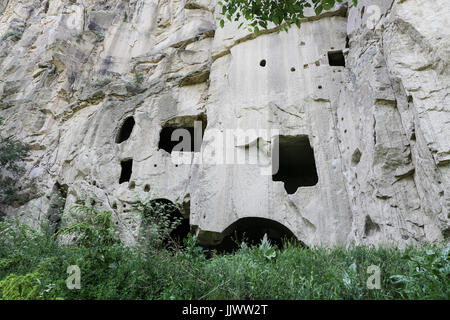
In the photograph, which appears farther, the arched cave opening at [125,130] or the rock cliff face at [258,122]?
the arched cave opening at [125,130]

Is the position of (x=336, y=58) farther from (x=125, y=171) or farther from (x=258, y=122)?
(x=125, y=171)

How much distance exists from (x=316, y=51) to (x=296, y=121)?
2406 mm

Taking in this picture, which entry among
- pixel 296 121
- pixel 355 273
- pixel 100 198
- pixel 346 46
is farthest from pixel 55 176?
pixel 355 273

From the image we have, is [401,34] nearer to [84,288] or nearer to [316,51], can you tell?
[316,51]

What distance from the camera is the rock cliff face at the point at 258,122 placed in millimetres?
5863

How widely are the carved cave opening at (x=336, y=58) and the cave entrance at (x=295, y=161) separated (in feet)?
9.03

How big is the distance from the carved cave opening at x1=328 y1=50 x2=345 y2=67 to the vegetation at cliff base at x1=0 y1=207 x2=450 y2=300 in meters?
6.35

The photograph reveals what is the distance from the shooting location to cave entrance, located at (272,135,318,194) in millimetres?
9180

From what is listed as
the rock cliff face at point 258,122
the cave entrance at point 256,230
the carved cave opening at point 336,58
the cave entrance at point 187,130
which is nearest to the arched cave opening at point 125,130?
the rock cliff face at point 258,122

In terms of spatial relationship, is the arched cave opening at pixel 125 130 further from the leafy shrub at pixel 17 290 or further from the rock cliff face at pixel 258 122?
the leafy shrub at pixel 17 290

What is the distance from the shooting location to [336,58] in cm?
1016

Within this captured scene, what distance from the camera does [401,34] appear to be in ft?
21.2

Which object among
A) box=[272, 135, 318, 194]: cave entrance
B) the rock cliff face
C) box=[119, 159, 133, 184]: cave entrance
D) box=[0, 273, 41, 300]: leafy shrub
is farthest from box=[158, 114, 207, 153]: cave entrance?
box=[0, 273, 41, 300]: leafy shrub

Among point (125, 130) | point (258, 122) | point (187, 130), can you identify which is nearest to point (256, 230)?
point (258, 122)
